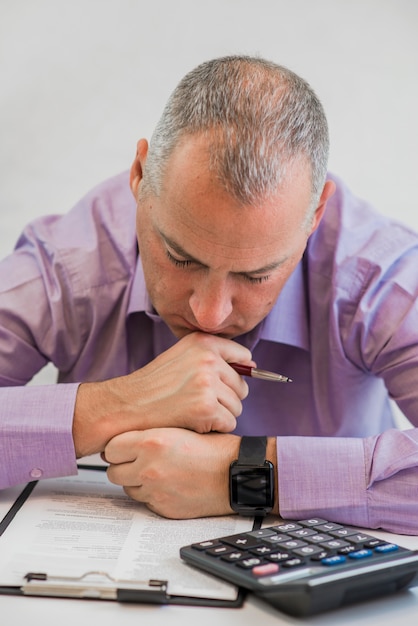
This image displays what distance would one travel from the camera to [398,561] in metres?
1.08

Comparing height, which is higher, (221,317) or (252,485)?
(221,317)

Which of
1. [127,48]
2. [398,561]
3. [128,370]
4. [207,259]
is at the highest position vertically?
[127,48]

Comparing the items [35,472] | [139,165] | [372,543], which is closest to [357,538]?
[372,543]

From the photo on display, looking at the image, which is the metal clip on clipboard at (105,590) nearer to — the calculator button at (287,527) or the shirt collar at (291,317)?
the calculator button at (287,527)

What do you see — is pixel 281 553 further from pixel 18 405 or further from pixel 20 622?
pixel 18 405

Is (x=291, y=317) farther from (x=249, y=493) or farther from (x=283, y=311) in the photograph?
(x=249, y=493)

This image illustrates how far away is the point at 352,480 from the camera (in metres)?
1.34

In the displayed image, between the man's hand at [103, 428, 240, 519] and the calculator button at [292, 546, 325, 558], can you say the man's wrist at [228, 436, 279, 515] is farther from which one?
the calculator button at [292, 546, 325, 558]

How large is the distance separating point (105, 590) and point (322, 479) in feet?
1.33

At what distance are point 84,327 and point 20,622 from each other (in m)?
0.84

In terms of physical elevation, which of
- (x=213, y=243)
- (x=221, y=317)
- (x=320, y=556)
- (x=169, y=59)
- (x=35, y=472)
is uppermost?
(x=169, y=59)

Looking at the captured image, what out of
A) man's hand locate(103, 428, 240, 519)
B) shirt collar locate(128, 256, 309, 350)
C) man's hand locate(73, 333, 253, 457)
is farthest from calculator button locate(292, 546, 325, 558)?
shirt collar locate(128, 256, 309, 350)

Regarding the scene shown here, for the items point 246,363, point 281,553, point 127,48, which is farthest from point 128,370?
point 127,48

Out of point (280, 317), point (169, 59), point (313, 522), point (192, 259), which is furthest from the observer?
point (169, 59)
